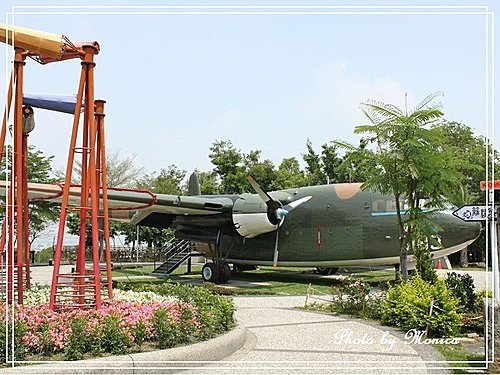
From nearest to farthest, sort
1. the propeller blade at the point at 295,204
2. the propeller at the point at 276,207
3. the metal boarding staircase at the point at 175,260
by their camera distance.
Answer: the propeller at the point at 276,207 < the propeller blade at the point at 295,204 < the metal boarding staircase at the point at 175,260

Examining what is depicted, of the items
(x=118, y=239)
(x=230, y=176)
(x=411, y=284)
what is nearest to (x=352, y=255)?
(x=411, y=284)

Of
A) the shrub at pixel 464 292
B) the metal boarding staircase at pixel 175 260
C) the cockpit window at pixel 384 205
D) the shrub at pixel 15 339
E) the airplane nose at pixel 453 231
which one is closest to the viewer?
the shrub at pixel 15 339

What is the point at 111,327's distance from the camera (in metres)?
7.54

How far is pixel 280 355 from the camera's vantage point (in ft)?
27.6

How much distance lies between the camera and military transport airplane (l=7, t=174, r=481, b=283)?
1945 cm

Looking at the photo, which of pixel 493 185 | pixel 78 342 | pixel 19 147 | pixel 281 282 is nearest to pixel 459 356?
pixel 493 185

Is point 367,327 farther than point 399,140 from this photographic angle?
No

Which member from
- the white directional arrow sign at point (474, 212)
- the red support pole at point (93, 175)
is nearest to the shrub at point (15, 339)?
the red support pole at point (93, 175)

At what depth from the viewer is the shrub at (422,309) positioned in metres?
10.3

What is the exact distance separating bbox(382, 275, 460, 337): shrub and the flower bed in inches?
142

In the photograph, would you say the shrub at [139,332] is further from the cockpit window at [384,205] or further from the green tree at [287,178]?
the green tree at [287,178]

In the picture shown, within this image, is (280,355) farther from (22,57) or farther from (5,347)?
(22,57)

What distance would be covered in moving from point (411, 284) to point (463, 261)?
28.7 metres

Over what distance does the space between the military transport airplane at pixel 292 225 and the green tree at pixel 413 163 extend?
162 inches
